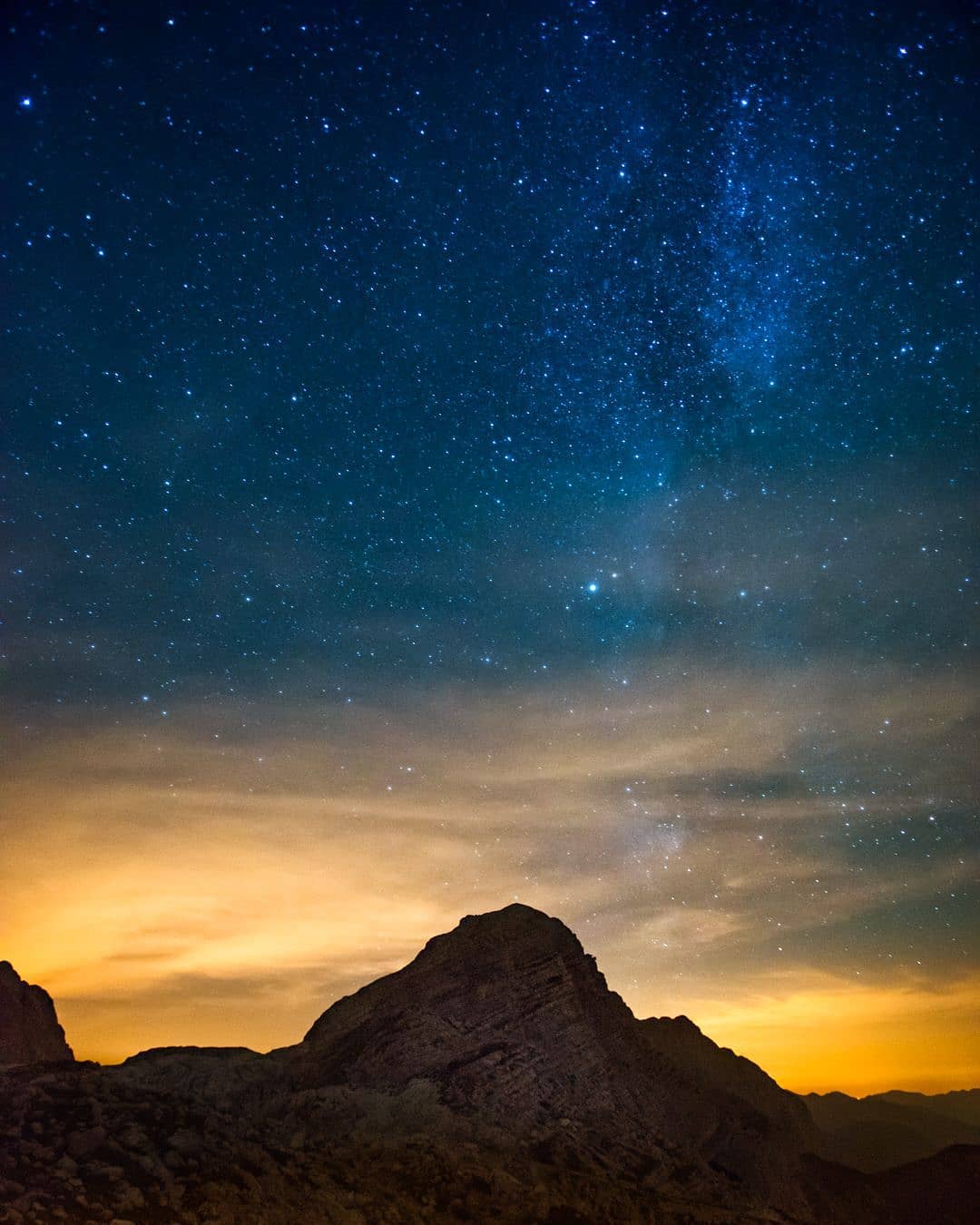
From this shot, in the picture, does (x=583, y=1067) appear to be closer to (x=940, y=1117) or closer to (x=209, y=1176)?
(x=209, y=1176)

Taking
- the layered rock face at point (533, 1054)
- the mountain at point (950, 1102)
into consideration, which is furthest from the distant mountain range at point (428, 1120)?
the mountain at point (950, 1102)

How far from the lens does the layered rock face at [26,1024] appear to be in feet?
171

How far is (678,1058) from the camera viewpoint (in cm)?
7056

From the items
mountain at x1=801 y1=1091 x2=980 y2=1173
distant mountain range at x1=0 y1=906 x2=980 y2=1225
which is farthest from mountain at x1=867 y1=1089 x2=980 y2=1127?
distant mountain range at x1=0 y1=906 x2=980 y2=1225

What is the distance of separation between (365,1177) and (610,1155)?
1405 centimetres

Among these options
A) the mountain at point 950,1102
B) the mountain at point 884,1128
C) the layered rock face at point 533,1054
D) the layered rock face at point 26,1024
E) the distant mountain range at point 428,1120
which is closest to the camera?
the distant mountain range at point 428,1120

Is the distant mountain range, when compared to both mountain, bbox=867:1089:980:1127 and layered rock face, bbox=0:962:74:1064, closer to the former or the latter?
layered rock face, bbox=0:962:74:1064

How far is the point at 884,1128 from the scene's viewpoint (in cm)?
13088

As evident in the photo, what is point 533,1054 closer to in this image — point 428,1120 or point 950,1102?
point 428,1120

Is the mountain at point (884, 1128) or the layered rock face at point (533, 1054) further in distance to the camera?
the mountain at point (884, 1128)

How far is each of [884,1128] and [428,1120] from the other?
12486 cm

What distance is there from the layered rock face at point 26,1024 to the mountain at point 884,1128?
69.2 metres

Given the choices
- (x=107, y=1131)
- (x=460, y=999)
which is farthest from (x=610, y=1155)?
(x=107, y=1131)

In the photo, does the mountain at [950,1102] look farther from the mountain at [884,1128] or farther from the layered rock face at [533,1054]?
the layered rock face at [533,1054]
